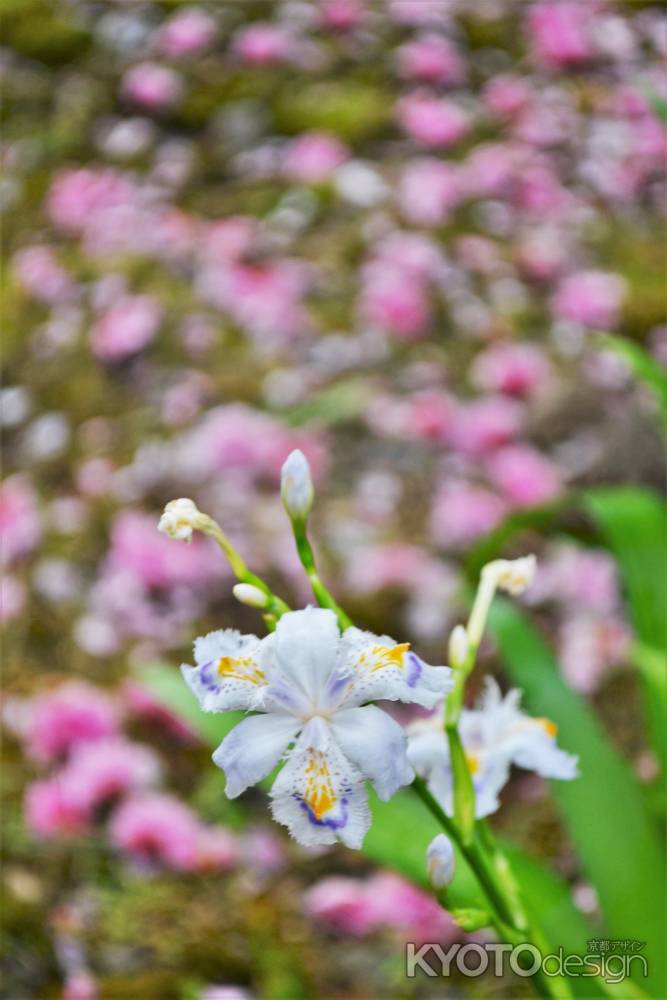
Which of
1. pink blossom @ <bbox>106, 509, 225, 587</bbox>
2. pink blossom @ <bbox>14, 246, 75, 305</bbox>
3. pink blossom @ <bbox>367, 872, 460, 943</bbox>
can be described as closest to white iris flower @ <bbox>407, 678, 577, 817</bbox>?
pink blossom @ <bbox>367, 872, 460, 943</bbox>

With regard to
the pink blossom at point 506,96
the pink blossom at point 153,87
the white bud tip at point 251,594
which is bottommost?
the pink blossom at point 506,96

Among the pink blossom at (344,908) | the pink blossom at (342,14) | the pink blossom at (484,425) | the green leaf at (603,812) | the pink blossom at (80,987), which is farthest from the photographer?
the pink blossom at (342,14)

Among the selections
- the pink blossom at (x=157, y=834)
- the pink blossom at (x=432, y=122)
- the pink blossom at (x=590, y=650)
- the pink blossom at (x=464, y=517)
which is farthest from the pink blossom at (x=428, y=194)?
the pink blossom at (x=157, y=834)

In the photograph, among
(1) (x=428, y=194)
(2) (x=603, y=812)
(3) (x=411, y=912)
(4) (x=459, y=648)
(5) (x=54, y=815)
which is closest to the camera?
(4) (x=459, y=648)

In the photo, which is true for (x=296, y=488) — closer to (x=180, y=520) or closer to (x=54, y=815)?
(x=180, y=520)

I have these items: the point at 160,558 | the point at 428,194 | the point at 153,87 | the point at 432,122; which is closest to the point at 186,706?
the point at 160,558

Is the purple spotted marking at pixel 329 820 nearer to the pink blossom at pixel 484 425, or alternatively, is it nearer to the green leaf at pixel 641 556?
the green leaf at pixel 641 556
